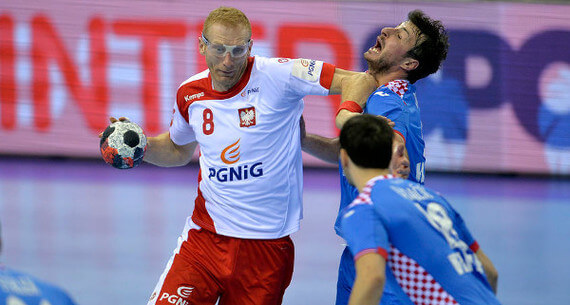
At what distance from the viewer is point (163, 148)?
4656 millimetres

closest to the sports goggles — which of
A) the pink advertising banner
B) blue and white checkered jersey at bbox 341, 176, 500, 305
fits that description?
blue and white checkered jersey at bbox 341, 176, 500, 305

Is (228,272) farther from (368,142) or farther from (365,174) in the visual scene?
(368,142)

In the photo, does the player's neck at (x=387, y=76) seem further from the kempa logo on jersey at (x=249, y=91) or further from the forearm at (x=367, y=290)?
the forearm at (x=367, y=290)

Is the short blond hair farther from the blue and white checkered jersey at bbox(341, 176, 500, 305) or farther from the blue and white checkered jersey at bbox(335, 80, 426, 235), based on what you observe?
the blue and white checkered jersey at bbox(341, 176, 500, 305)

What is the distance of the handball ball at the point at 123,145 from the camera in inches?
173

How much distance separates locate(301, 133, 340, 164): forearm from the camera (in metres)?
4.61

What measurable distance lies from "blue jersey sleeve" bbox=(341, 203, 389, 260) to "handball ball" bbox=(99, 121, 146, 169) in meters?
A: 1.84

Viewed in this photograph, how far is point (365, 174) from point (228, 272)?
4.54ft

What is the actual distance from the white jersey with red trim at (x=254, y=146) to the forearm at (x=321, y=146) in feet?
0.74

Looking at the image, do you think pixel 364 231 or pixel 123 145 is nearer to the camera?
pixel 364 231

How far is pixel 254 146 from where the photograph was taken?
4273 mm

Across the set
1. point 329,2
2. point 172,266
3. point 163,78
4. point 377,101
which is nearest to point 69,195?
point 163,78

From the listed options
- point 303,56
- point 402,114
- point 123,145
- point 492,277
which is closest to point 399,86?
point 402,114

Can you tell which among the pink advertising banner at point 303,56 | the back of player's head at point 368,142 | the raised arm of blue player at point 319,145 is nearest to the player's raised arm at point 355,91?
the raised arm of blue player at point 319,145
